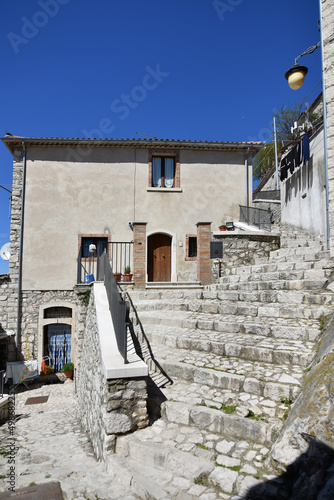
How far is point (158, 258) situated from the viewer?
12961 mm

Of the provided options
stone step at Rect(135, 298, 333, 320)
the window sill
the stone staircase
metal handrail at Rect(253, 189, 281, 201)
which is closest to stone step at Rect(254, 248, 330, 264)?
the stone staircase

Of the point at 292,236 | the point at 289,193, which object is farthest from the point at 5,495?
the point at 289,193

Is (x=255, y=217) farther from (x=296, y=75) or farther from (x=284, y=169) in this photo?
(x=296, y=75)

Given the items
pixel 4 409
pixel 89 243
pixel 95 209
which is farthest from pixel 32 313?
pixel 4 409

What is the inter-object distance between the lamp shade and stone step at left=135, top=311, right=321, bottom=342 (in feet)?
16.3

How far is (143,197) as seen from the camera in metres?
13.0

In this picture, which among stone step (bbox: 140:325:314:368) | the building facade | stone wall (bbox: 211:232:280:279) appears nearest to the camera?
stone step (bbox: 140:325:314:368)

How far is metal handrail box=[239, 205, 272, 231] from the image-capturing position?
516 inches

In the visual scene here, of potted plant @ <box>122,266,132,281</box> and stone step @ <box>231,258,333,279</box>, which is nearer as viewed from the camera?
stone step @ <box>231,258,333,279</box>

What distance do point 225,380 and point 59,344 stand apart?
9535 millimetres

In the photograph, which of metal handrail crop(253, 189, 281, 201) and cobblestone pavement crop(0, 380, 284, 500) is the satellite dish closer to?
cobblestone pavement crop(0, 380, 284, 500)

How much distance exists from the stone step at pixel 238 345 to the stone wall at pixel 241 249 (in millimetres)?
4423

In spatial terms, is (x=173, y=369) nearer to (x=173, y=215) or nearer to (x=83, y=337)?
(x=83, y=337)

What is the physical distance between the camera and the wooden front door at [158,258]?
12883 millimetres
